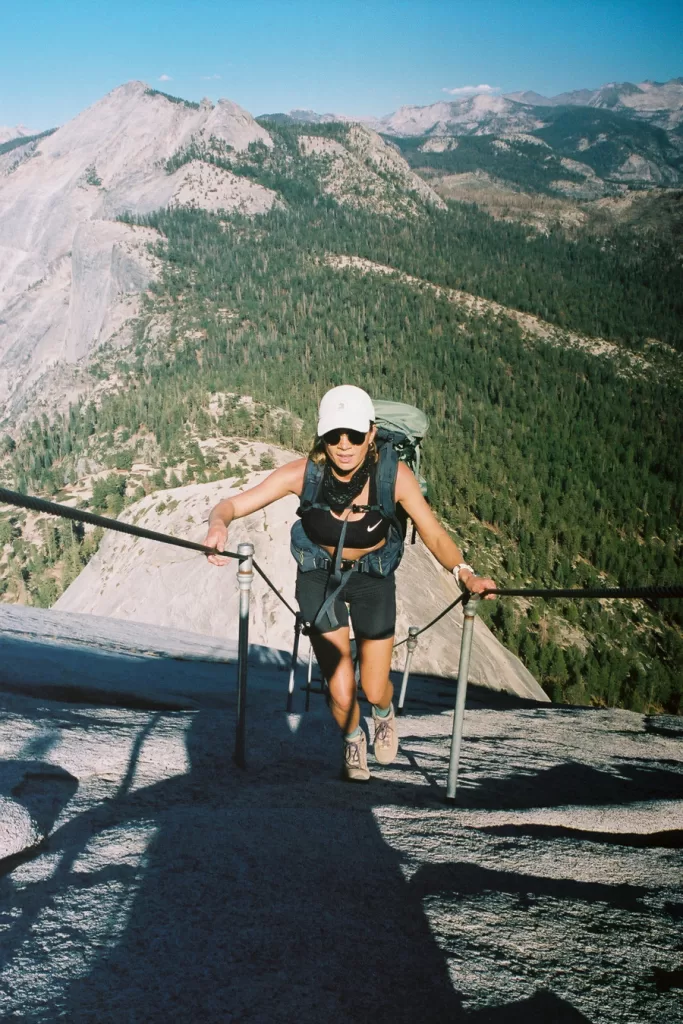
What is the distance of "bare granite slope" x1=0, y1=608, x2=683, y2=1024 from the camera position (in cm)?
203

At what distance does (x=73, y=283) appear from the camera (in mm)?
129000

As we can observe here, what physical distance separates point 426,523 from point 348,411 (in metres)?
0.87

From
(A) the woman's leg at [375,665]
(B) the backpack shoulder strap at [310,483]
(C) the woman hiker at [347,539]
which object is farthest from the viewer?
(A) the woman's leg at [375,665]

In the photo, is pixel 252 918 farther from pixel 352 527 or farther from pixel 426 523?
pixel 426 523

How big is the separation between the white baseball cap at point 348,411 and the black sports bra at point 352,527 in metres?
0.34

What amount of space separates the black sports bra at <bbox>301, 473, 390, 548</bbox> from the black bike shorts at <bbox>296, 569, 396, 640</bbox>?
216 mm

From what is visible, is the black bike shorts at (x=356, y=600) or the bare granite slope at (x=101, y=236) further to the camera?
the bare granite slope at (x=101, y=236)

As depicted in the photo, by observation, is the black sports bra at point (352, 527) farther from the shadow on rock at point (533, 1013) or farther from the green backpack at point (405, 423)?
the shadow on rock at point (533, 1013)

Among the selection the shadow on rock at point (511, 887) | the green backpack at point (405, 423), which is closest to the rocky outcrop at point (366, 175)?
the green backpack at point (405, 423)

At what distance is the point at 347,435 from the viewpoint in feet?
12.4

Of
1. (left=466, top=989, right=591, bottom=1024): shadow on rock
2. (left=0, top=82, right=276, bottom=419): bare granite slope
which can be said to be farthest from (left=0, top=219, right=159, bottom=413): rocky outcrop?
(left=466, top=989, right=591, bottom=1024): shadow on rock

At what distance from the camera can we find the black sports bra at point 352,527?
3.92m

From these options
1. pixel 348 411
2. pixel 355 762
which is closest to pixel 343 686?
pixel 355 762

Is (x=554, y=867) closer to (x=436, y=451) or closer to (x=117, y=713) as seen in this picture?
(x=117, y=713)
